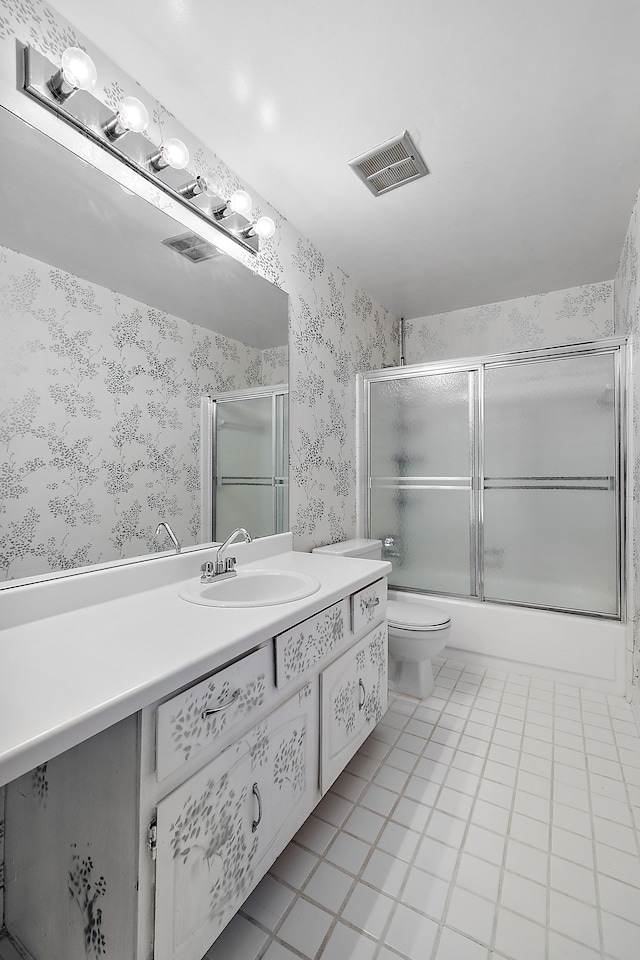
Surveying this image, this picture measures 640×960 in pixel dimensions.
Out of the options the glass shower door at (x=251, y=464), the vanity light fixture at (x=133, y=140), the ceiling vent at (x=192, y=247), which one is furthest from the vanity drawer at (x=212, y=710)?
the vanity light fixture at (x=133, y=140)

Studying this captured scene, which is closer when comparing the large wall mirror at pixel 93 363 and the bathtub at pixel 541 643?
the large wall mirror at pixel 93 363

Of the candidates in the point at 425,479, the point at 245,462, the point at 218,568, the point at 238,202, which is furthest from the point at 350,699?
the point at 238,202

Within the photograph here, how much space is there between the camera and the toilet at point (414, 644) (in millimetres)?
2039

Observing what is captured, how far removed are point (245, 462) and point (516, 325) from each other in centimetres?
230

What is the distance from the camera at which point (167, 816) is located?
76cm

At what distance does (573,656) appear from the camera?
224 cm

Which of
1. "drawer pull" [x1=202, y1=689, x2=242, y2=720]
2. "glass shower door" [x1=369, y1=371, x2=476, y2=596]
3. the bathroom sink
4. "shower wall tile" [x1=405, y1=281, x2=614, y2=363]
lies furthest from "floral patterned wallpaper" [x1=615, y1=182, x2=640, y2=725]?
"drawer pull" [x1=202, y1=689, x2=242, y2=720]

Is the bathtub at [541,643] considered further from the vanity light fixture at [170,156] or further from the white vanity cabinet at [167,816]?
the vanity light fixture at [170,156]

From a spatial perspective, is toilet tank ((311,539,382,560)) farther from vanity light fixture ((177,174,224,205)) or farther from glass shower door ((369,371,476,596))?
vanity light fixture ((177,174,224,205))

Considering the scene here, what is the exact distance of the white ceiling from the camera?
1182 mm

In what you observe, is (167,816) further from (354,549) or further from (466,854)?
(354,549)

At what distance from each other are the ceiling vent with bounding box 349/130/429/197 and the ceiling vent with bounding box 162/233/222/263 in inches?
26.6

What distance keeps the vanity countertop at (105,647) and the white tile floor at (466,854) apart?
0.71 meters

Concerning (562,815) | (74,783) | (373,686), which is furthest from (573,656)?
(74,783)
